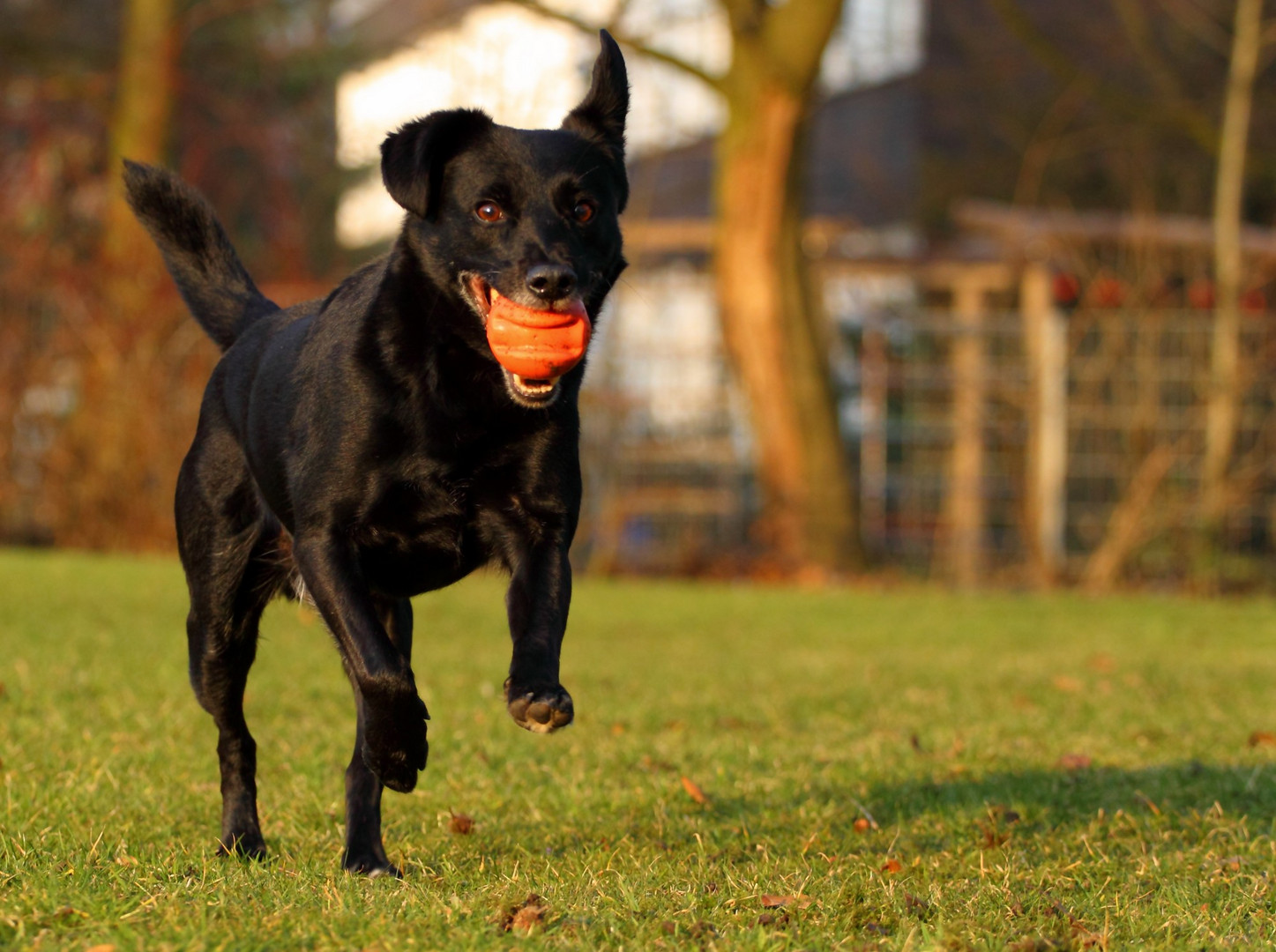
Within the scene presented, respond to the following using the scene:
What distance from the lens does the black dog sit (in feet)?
11.3

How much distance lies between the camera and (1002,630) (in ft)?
32.4

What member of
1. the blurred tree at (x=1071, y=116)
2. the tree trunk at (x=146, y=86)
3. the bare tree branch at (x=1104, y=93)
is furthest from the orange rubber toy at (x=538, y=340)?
the blurred tree at (x=1071, y=116)

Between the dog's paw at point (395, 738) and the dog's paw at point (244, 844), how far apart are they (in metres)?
0.46

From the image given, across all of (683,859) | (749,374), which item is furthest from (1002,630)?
(683,859)

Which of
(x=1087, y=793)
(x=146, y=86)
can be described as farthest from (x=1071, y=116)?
(x=1087, y=793)

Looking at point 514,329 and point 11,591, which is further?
point 11,591

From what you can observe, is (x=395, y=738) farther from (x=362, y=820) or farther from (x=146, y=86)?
(x=146, y=86)

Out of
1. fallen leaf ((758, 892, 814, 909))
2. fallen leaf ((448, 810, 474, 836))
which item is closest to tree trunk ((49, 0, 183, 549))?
fallen leaf ((448, 810, 474, 836))

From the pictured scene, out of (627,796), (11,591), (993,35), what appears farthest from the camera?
(993,35)

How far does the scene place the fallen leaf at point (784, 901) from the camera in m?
3.11

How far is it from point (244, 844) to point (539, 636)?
96cm

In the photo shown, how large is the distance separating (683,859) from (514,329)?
4.09ft

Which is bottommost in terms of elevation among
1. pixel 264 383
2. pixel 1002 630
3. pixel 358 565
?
pixel 1002 630

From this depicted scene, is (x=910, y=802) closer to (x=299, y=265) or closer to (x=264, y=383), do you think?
(x=264, y=383)
